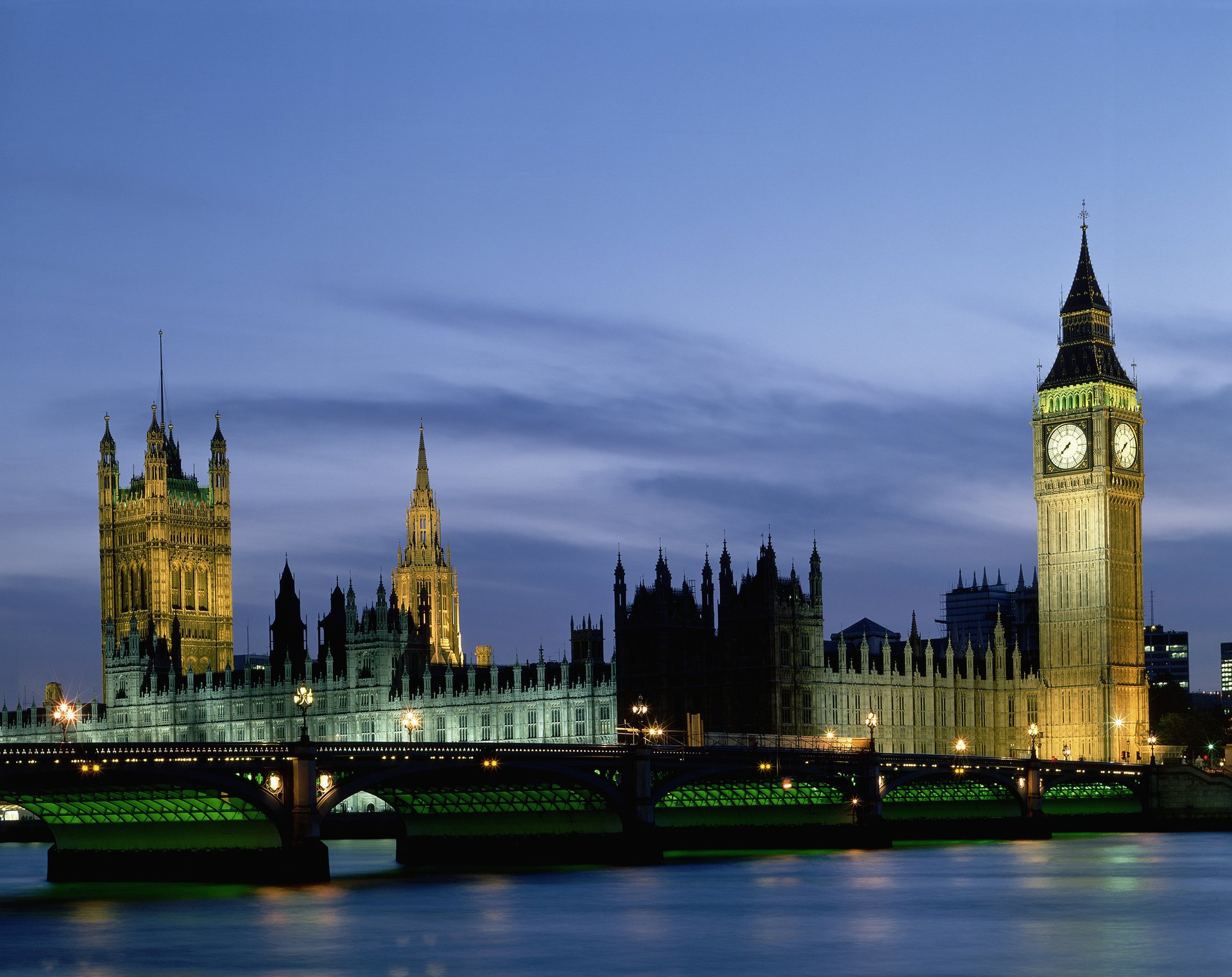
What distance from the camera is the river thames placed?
2084 inches

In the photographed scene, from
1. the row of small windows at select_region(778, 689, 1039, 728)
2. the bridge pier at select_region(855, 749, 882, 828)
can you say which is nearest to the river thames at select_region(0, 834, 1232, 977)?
the bridge pier at select_region(855, 749, 882, 828)

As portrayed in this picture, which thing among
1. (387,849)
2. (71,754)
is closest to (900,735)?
(387,849)

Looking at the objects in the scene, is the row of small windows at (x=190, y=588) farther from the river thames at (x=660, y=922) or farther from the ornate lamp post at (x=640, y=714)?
the river thames at (x=660, y=922)

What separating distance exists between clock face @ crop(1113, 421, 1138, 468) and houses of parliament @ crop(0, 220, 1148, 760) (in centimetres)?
13

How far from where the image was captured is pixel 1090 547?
139500 millimetres

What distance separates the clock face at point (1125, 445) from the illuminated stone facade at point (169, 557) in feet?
283

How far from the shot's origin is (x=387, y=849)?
110375mm

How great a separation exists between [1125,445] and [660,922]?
86565 mm

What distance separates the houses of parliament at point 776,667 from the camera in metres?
123

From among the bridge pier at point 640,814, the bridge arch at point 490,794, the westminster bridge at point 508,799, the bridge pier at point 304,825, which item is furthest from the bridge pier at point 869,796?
the bridge pier at point 304,825

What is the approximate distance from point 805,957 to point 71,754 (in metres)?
24.5

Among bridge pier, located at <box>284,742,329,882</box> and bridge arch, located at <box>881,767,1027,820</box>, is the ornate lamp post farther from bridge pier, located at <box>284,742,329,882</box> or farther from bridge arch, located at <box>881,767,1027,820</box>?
bridge pier, located at <box>284,742,329,882</box>

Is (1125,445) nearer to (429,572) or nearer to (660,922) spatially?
(429,572)

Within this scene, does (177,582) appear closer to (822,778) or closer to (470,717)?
(470,717)
